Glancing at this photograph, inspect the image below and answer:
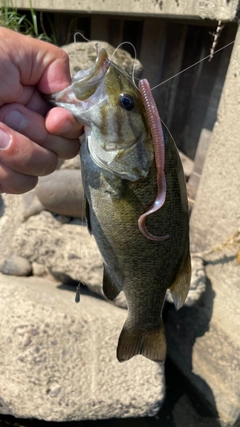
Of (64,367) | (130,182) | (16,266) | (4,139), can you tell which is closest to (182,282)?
(130,182)

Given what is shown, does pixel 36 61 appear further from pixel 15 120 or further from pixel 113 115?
pixel 113 115

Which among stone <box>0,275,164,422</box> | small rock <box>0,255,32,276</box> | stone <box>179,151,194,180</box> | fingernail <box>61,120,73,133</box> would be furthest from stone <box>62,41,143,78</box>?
fingernail <box>61,120,73,133</box>

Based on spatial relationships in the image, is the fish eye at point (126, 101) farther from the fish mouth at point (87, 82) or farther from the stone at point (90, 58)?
the stone at point (90, 58)

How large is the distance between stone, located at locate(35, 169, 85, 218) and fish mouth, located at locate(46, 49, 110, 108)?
74.9 inches

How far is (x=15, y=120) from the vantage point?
1.33 metres

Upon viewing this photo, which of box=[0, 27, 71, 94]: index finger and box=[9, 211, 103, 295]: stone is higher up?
box=[0, 27, 71, 94]: index finger

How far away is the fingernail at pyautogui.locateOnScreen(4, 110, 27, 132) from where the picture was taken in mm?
1317

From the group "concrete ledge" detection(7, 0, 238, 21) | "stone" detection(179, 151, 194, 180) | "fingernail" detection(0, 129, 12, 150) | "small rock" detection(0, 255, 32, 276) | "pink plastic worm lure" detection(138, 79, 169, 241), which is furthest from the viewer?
"stone" detection(179, 151, 194, 180)

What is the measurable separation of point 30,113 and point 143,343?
97cm

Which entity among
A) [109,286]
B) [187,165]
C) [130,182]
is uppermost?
[130,182]

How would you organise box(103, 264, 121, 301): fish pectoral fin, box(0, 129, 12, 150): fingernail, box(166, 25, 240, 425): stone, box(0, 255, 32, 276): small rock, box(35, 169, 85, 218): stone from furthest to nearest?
box(35, 169, 85, 218): stone
box(0, 255, 32, 276): small rock
box(166, 25, 240, 425): stone
box(103, 264, 121, 301): fish pectoral fin
box(0, 129, 12, 150): fingernail

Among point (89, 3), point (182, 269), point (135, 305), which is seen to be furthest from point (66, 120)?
point (89, 3)

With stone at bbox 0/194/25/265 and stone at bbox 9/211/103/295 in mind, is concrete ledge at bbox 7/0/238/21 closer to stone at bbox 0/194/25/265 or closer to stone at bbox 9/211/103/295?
stone at bbox 9/211/103/295

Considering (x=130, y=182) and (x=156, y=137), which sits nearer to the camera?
(x=156, y=137)
